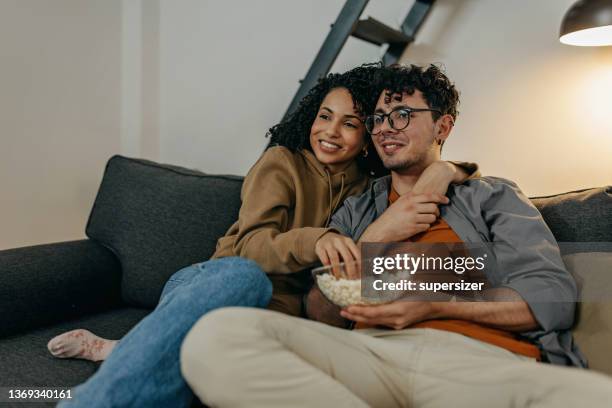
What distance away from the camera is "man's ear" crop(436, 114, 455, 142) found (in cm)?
161

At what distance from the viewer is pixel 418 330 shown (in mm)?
1245

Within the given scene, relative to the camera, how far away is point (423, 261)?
1.38 meters

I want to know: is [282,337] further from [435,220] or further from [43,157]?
[43,157]

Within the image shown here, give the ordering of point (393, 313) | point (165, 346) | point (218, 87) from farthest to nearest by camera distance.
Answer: point (218, 87), point (393, 313), point (165, 346)

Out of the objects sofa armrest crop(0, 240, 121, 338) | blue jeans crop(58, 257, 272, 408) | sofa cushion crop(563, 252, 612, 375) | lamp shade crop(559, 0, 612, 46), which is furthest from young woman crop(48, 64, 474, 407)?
lamp shade crop(559, 0, 612, 46)

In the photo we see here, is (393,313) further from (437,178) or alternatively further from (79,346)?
(79,346)

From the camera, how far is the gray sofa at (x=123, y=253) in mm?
1513

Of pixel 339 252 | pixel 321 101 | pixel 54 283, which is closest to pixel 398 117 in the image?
pixel 321 101

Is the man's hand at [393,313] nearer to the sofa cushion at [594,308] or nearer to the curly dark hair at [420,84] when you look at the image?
the sofa cushion at [594,308]

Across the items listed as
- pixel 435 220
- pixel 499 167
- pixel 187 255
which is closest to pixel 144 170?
pixel 187 255

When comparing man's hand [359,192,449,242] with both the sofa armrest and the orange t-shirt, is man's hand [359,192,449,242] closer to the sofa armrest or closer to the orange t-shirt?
the orange t-shirt

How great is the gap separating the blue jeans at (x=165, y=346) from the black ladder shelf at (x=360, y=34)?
3.17 ft

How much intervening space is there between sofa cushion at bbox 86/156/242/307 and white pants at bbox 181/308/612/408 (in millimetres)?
776

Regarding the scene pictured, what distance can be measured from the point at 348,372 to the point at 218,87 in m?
1.83
